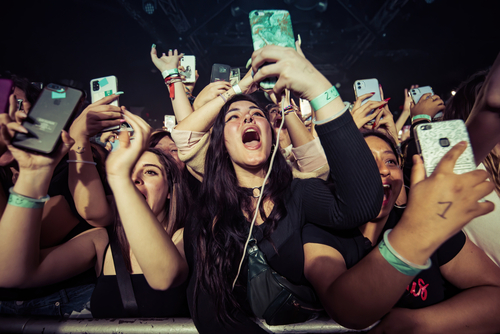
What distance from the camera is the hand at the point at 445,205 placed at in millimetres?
611

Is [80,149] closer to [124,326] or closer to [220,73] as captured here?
[124,326]

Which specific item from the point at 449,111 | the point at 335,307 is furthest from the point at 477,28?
the point at 335,307

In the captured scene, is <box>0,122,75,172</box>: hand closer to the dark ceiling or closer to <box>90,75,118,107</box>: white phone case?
<box>90,75,118,107</box>: white phone case

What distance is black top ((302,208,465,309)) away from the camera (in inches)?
48.1

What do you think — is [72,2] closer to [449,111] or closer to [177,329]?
[177,329]

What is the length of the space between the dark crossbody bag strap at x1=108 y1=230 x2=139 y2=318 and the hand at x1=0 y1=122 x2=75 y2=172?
752 mm

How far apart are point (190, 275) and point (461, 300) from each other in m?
1.51

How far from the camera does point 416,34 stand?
255 inches

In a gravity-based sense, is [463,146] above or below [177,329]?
above

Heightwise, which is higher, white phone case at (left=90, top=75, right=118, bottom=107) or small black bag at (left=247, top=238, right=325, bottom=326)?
white phone case at (left=90, top=75, right=118, bottom=107)

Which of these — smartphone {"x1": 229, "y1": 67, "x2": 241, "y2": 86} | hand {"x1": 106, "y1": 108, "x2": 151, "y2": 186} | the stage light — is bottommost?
hand {"x1": 106, "y1": 108, "x2": 151, "y2": 186}

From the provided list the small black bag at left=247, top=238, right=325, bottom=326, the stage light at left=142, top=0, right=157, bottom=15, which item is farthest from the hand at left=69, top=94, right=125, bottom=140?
the stage light at left=142, top=0, right=157, bottom=15

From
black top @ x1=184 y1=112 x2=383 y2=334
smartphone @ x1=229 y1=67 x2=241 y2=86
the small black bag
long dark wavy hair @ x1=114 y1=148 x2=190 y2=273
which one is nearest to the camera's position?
black top @ x1=184 y1=112 x2=383 y2=334

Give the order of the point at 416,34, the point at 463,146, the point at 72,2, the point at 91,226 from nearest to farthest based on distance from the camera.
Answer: the point at 463,146 → the point at 91,226 → the point at 72,2 → the point at 416,34
